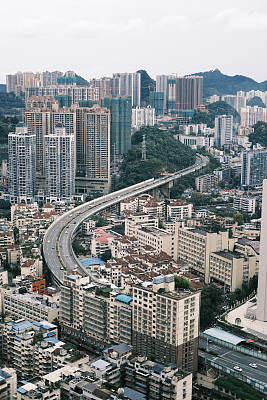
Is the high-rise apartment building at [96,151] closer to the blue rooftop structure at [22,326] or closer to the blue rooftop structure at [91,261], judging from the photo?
the blue rooftop structure at [91,261]

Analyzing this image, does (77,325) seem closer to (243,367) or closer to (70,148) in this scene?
(243,367)

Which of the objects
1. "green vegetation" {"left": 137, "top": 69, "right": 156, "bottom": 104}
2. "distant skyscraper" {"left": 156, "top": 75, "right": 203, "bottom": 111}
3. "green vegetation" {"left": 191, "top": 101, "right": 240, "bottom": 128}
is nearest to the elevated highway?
"green vegetation" {"left": 191, "top": 101, "right": 240, "bottom": 128}

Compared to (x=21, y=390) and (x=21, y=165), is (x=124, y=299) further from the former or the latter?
A: (x=21, y=165)

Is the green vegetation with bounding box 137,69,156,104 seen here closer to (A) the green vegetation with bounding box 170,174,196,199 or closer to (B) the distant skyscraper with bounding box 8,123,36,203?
(A) the green vegetation with bounding box 170,174,196,199

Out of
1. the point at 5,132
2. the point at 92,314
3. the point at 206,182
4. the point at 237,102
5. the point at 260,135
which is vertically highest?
the point at 237,102

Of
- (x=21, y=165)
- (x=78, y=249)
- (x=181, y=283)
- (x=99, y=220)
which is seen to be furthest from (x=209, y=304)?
(x=21, y=165)
